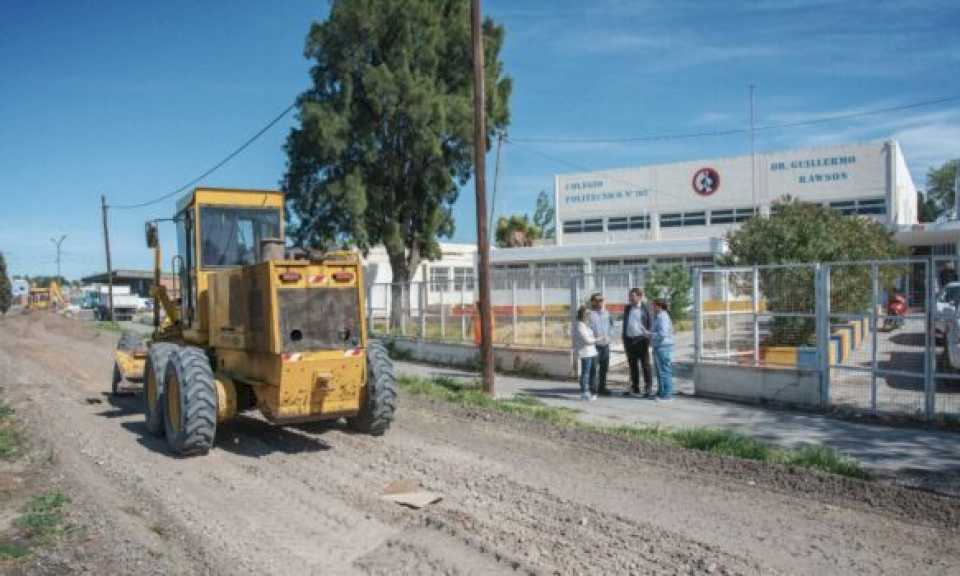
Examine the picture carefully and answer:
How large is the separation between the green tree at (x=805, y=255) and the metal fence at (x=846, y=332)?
0.03 metres

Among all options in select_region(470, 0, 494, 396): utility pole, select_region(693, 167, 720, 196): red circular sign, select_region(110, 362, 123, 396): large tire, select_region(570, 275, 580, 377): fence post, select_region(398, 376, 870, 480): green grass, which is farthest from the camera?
select_region(693, 167, 720, 196): red circular sign

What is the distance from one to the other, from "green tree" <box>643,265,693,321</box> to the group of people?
1010cm

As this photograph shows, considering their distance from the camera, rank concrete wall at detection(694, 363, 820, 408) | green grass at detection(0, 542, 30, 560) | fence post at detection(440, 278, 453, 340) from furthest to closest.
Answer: fence post at detection(440, 278, 453, 340), concrete wall at detection(694, 363, 820, 408), green grass at detection(0, 542, 30, 560)

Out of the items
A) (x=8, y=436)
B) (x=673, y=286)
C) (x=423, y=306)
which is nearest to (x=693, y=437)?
(x=8, y=436)

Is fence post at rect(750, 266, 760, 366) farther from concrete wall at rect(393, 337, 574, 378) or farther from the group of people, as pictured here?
concrete wall at rect(393, 337, 574, 378)

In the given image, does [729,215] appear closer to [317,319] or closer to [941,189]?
[317,319]

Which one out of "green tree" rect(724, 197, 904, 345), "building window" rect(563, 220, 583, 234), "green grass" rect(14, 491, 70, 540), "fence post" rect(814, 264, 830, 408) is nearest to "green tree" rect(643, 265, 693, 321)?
"green tree" rect(724, 197, 904, 345)

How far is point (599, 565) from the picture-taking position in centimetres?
550

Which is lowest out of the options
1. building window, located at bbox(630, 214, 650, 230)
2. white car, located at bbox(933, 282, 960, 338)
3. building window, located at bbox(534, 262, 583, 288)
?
white car, located at bbox(933, 282, 960, 338)

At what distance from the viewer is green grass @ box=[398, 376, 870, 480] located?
8453 mm

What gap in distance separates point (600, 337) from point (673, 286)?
36.3 ft

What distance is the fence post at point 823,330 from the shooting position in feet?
38.4

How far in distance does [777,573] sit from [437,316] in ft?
53.6

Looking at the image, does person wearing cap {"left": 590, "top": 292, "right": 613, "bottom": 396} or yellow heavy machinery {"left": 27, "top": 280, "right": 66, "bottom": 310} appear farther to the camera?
yellow heavy machinery {"left": 27, "top": 280, "right": 66, "bottom": 310}
